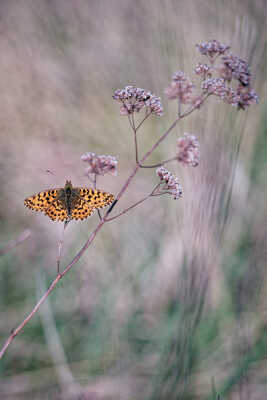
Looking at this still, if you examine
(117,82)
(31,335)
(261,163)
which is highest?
(117,82)

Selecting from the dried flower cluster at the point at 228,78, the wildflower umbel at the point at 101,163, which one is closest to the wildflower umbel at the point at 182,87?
the dried flower cluster at the point at 228,78

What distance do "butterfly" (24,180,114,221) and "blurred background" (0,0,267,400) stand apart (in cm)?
17

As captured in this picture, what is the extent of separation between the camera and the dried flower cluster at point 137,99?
529mm

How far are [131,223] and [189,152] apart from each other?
2.75ft

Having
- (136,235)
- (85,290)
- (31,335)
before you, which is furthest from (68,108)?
(31,335)

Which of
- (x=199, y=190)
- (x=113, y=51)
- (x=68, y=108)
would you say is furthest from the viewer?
(x=68, y=108)

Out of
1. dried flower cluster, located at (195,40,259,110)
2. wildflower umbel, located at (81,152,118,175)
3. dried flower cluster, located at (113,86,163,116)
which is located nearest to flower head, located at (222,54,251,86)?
dried flower cluster, located at (195,40,259,110)

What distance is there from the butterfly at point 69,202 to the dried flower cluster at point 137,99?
5.6 inches

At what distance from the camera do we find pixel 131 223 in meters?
1.31

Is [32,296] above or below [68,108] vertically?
below

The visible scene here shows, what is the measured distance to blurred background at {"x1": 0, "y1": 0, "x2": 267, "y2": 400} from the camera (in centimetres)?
64

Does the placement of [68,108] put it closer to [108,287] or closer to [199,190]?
[108,287]

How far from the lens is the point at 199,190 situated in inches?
25.2

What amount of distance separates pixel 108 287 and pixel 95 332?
13 cm
